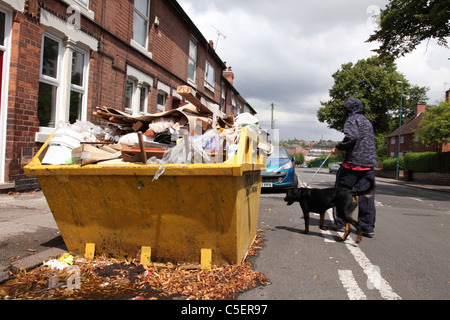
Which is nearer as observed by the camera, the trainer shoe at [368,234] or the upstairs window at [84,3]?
the trainer shoe at [368,234]

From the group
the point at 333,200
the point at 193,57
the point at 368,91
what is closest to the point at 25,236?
the point at 333,200

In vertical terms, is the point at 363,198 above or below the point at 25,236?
above

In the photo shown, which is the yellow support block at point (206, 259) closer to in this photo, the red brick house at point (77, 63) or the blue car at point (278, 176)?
the red brick house at point (77, 63)

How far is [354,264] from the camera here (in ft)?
11.3

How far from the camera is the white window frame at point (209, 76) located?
63.3ft

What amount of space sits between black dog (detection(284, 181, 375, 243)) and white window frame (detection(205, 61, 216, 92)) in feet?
50.5

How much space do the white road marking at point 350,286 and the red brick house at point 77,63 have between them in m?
6.29

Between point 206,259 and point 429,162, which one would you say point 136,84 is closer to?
point 206,259

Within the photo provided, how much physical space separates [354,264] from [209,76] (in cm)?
1785

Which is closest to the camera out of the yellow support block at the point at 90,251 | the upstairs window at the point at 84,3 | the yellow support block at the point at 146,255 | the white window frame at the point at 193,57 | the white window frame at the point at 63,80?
the yellow support block at the point at 146,255

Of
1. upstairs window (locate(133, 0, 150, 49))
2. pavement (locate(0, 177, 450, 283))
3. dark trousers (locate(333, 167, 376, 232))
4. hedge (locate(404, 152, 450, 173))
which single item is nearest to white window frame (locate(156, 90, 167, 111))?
upstairs window (locate(133, 0, 150, 49))

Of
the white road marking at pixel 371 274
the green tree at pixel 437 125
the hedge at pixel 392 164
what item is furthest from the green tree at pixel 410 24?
the hedge at pixel 392 164
